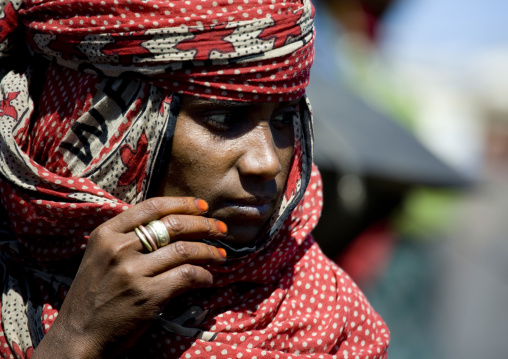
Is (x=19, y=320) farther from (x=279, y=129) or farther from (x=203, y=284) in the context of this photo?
(x=279, y=129)

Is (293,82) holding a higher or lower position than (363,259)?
higher

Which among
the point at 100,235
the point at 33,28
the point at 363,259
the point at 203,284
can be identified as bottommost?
the point at 363,259

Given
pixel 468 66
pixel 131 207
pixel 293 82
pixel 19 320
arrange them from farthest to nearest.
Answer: pixel 468 66
pixel 19 320
pixel 293 82
pixel 131 207

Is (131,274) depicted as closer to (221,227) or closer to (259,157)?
(221,227)

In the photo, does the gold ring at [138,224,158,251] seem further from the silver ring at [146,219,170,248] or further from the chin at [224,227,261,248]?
the chin at [224,227,261,248]

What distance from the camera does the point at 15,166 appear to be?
2113mm

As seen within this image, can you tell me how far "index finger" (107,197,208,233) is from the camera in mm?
1881

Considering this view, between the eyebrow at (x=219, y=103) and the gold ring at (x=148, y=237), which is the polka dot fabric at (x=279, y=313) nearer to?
the gold ring at (x=148, y=237)

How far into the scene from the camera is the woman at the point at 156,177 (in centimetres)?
190

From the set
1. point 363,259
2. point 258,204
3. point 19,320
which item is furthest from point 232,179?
point 363,259

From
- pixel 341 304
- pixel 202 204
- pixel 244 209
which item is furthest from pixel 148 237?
pixel 341 304

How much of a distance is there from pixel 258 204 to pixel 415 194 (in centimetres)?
530

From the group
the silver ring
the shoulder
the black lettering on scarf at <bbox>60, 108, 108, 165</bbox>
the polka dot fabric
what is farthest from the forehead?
the shoulder

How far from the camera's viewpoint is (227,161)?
1.97 metres
